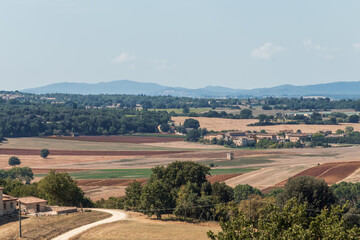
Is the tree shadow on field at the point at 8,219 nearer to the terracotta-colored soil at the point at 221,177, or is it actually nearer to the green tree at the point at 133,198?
the green tree at the point at 133,198

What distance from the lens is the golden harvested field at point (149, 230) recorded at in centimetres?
6303

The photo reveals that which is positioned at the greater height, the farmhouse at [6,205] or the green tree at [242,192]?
the farmhouse at [6,205]

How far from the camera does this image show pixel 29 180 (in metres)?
138

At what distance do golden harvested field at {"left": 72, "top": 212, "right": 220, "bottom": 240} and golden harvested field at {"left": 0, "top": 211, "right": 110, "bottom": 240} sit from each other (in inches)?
144

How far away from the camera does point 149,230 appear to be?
66062mm

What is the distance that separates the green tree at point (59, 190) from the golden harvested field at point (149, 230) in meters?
17.8

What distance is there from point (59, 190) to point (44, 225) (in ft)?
62.6

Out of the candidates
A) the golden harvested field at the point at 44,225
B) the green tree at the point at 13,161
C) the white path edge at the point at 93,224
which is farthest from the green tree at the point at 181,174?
the green tree at the point at 13,161

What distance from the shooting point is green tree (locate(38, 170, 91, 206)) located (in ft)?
282

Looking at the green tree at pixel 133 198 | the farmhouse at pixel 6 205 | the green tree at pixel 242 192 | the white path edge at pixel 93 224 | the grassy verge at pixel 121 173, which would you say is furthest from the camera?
the grassy verge at pixel 121 173

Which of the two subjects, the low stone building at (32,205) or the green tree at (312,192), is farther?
the green tree at (312,192)

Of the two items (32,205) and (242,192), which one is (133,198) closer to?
(32,205)

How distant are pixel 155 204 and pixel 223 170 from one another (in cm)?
7693

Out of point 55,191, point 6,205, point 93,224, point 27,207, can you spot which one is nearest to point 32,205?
point 27,207
